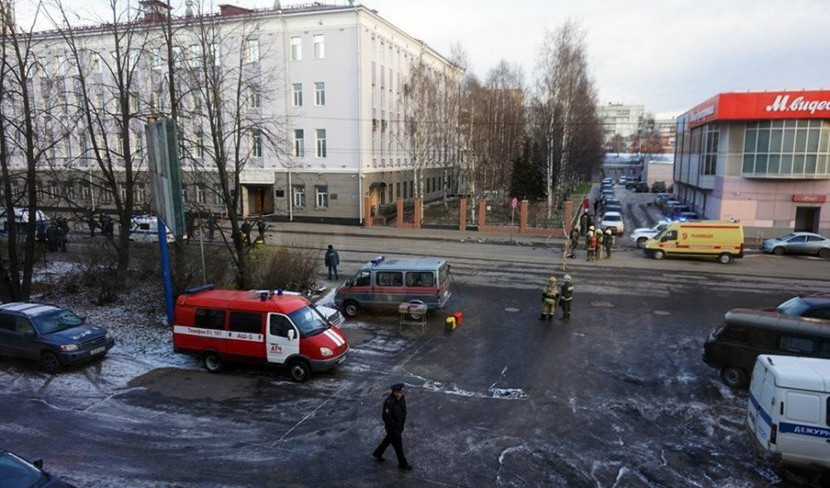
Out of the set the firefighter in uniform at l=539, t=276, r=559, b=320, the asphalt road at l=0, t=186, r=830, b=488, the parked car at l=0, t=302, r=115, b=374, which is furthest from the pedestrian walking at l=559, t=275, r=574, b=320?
the parked car at l=0, t=302, r=115, b=374

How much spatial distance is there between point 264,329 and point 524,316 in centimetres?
903

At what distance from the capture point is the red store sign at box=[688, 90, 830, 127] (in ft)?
111

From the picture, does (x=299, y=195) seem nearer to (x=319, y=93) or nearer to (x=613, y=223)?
(x=319, y=93)

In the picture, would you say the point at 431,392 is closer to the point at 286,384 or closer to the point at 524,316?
the point at 286,384

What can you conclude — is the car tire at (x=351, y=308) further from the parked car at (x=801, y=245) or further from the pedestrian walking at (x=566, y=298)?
the parked car at (x=801, y=245)

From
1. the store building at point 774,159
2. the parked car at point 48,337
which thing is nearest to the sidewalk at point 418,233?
the store building at point 774,159

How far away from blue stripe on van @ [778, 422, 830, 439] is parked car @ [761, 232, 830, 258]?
85.1 ft

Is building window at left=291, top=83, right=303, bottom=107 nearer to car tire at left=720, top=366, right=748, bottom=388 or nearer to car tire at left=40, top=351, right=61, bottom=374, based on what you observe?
car tire at left=40, top=351, right=61, bottom=374

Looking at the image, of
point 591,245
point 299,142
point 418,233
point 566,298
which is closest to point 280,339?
point 566,298

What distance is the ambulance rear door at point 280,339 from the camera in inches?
493

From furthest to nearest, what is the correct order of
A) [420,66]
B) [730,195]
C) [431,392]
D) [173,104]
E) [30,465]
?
[420,66]
[730,195]
[173,104]
[431,392]
[30,465]

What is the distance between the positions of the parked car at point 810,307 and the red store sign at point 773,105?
2543 centimetres

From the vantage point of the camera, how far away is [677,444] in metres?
9.82

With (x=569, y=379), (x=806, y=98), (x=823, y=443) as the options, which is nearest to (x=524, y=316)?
(x=569, y=379)
